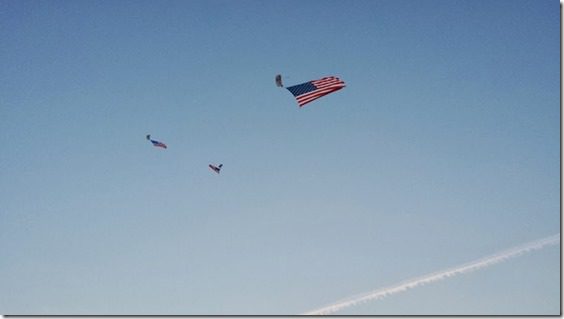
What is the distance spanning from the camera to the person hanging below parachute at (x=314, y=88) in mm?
38188

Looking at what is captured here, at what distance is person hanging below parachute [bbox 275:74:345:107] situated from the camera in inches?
1503

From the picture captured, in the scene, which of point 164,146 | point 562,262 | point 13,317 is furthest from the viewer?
point 164,146

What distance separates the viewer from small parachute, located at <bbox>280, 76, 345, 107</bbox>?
3819 centimetres

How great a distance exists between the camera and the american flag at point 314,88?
38.2 metres

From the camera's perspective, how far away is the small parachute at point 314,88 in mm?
38188

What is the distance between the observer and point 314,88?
3906 centimetres

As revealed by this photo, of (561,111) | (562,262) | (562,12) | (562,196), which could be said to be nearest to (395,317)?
(562,262)

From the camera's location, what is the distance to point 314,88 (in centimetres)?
3906

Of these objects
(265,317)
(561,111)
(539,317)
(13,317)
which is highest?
(561,111)

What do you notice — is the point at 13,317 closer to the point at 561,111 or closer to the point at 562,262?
the point at 562,262

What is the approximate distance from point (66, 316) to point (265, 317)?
11250mm

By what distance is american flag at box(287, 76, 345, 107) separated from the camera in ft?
125

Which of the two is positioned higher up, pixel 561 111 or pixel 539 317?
pixel 561 111

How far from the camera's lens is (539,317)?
81.1ft
